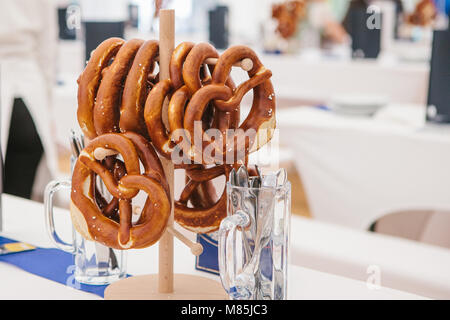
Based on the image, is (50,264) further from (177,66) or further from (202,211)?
(177,66)

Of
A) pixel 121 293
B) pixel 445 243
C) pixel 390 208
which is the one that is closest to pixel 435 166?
pixel 390 208

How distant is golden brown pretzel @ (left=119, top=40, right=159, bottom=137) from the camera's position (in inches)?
24.3

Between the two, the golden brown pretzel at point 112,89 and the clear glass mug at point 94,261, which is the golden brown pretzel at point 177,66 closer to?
the golden brown pretzel at point 112,89

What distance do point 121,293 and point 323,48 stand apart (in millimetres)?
4283

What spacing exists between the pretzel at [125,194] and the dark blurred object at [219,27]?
10.8ft

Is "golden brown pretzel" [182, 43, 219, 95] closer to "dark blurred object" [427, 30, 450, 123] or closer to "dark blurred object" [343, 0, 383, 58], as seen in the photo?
"dark blurred object" [427, 30, 450, 123]

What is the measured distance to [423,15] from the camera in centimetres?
415

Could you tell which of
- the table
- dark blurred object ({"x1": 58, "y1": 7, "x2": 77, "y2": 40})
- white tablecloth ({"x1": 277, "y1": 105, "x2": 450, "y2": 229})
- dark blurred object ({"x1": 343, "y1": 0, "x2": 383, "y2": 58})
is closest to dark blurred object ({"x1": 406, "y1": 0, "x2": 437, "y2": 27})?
dark blurred object ({"x1": 343, "y1": 0, "x2": 383, "y2": 58})

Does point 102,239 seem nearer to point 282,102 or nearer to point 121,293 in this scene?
point 121,293

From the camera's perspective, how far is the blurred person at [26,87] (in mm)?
1854

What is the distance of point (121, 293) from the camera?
Answer: 681 millimetres

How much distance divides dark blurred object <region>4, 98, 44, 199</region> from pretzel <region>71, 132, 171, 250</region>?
4.71 feet

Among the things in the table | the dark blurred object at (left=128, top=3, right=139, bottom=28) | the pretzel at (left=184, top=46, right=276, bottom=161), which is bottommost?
the table

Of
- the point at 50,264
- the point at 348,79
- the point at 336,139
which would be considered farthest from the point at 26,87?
the point at 348,79
